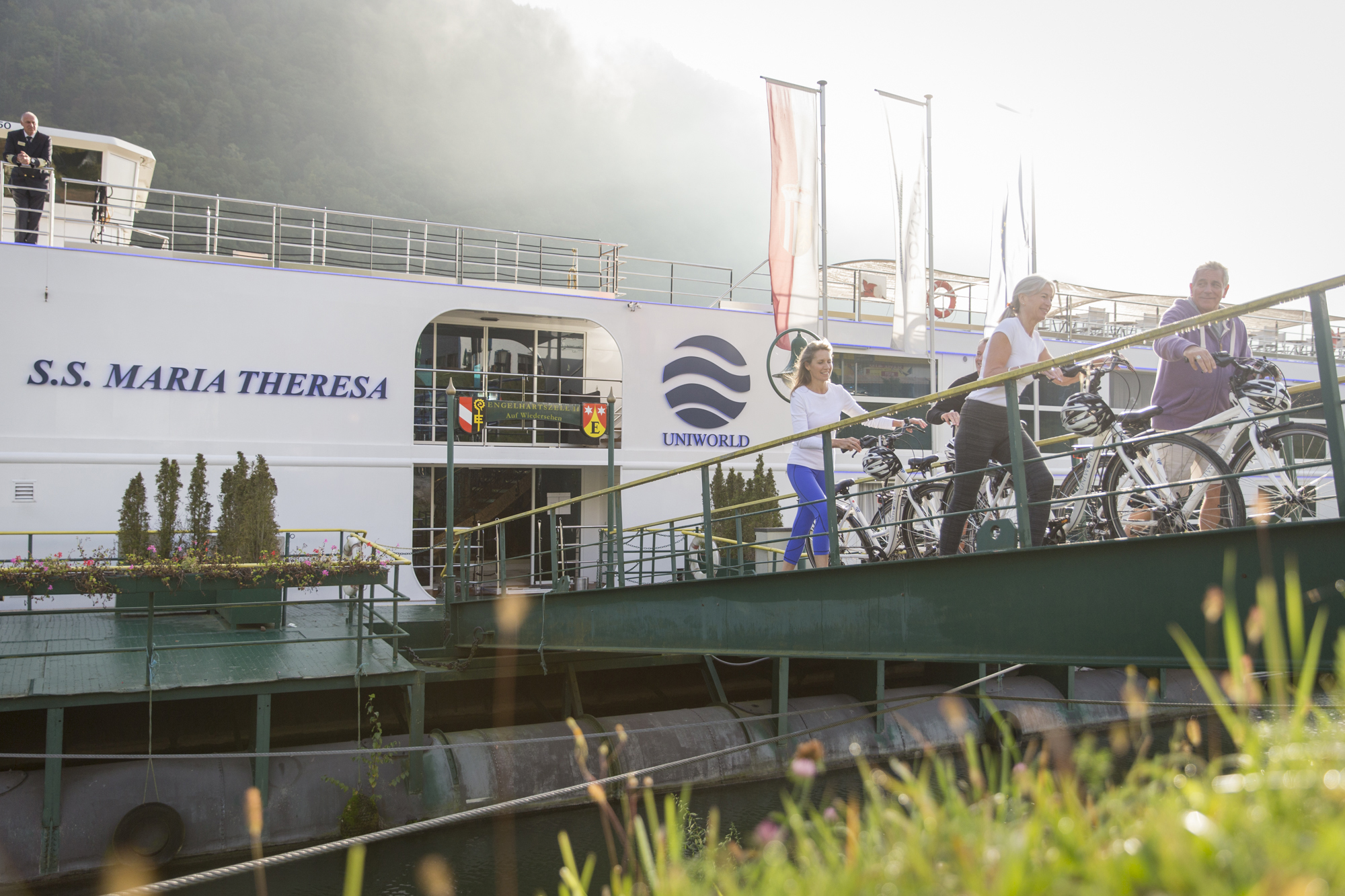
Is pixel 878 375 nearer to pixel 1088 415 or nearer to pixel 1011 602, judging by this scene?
pixel 1088 415

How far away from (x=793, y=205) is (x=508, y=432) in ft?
21.9

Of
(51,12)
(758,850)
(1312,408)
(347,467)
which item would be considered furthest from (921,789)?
(51,12)

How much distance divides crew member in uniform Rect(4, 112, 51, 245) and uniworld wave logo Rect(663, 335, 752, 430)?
10271 millimetres

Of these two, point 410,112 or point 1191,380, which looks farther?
point 410,112

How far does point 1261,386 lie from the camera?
174 inches

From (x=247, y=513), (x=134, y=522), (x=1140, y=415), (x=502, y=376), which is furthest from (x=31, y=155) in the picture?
(x=1140, y=415)

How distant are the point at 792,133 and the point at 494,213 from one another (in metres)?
103

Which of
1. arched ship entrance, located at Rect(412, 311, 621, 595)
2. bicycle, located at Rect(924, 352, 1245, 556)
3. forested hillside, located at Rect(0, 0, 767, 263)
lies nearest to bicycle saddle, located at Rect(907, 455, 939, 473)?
bicycle, located at Rect(924, 352, 1245, 556)

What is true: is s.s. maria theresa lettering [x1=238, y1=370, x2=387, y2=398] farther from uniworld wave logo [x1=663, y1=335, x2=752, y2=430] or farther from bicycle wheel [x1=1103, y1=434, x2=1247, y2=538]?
bicycle wheel [x1=1103, y1=434, x2=1247, y2=538]

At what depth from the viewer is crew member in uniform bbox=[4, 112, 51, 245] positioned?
562 inches

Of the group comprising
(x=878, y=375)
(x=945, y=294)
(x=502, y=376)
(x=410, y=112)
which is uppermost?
(x=410, y=112)

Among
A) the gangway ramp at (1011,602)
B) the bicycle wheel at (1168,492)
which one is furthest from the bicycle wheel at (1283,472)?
the gangway ramp at (1011,602)

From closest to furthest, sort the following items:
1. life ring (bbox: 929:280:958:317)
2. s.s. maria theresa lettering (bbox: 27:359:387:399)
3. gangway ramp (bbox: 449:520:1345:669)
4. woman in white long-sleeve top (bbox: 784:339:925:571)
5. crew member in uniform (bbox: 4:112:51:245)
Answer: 1. gangway ramp (bbox: 449:520:1345:669)
2. woman in white long-sleeve top (bbox: 784:339:925:571)
3. s.s. maria theresa lettering (bbox: 27:359:387:399)
4. crew member in uniform (bbox: 4:112:51:245)
5. life ring (bbox: 929:280:958:317)

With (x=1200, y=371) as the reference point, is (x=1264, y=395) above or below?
below
